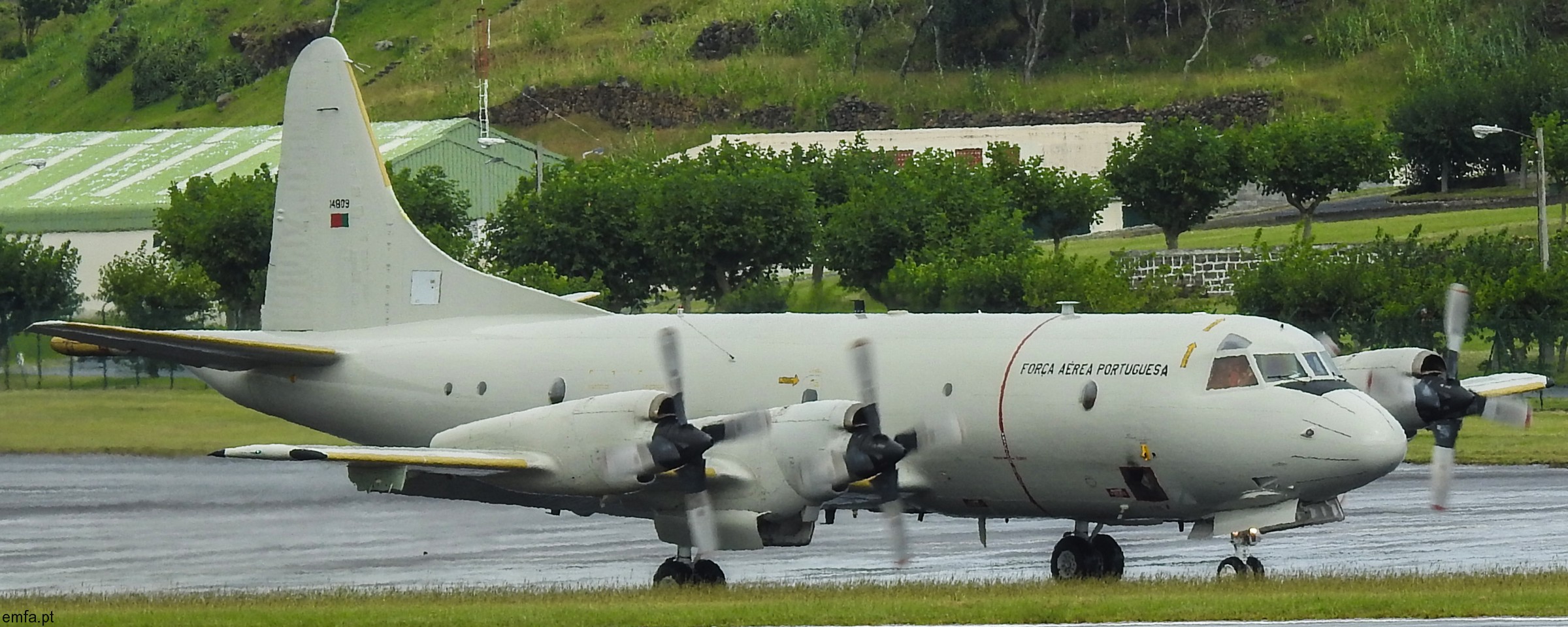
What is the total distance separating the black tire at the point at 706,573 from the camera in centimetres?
2203

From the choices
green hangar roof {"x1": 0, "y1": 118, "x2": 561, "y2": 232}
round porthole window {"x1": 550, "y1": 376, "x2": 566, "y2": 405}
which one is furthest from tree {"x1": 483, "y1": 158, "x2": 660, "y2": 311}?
round porthole window {"x1": 550, "y1": 376, "x2": 566, "y2": 405}

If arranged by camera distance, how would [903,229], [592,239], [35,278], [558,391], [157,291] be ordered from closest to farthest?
[558,391] → [903,229] → [592,239] → [157,291] → [35,278]

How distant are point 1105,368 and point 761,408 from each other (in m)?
4.18

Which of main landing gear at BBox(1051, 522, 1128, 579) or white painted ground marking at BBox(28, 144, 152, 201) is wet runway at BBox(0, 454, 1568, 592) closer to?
main landing gear at BBox(1051, 522, 1128, 579)

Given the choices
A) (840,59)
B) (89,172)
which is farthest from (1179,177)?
(89,172)

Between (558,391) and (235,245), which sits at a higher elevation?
(235,245)

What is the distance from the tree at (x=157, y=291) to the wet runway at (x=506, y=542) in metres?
18.7

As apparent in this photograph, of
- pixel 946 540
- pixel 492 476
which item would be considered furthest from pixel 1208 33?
pixel 492 476

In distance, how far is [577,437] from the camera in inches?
839

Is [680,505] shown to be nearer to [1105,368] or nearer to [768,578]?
[768,578]

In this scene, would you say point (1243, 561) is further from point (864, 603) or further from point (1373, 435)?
point (864, 603)

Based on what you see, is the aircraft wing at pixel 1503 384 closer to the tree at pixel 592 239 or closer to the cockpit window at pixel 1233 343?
the cockpit window at pixel 1233 343

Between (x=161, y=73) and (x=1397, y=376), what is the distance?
407ft

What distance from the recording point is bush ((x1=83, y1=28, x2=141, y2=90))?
141m
